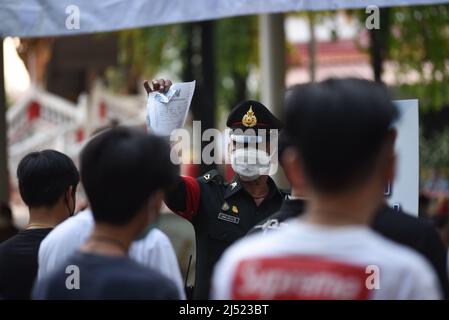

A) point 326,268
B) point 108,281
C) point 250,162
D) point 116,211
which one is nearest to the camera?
point 326,268

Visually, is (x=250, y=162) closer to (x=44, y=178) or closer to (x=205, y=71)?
(x=44, y=178)

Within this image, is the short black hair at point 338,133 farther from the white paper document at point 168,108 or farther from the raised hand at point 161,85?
the raised hand at point 161,85

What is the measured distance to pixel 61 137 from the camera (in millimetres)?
14391

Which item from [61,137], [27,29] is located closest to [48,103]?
[61,137]

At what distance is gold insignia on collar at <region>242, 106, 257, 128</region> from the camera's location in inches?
169

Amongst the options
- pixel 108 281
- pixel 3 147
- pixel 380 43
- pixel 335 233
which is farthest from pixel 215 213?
pixel 380 43

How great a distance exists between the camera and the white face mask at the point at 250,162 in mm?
4125

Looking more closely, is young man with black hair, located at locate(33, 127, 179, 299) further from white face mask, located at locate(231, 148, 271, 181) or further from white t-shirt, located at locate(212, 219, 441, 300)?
white face mask, located at locate(231, 148, 271, 181)

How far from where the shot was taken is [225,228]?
13.7 ft

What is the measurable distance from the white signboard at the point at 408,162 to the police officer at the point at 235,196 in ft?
1.84

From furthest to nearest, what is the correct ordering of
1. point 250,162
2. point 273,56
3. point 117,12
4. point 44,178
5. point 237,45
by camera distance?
point 237,45 < point 273,56 < point 117,12 < point 250,162 < point 44,178

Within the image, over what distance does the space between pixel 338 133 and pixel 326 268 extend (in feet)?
1.01

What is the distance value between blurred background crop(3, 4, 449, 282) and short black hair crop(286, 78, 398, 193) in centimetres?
598

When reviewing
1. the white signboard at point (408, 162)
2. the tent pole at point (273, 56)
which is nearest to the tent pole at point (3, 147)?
the tent pole at point (273, 56)
